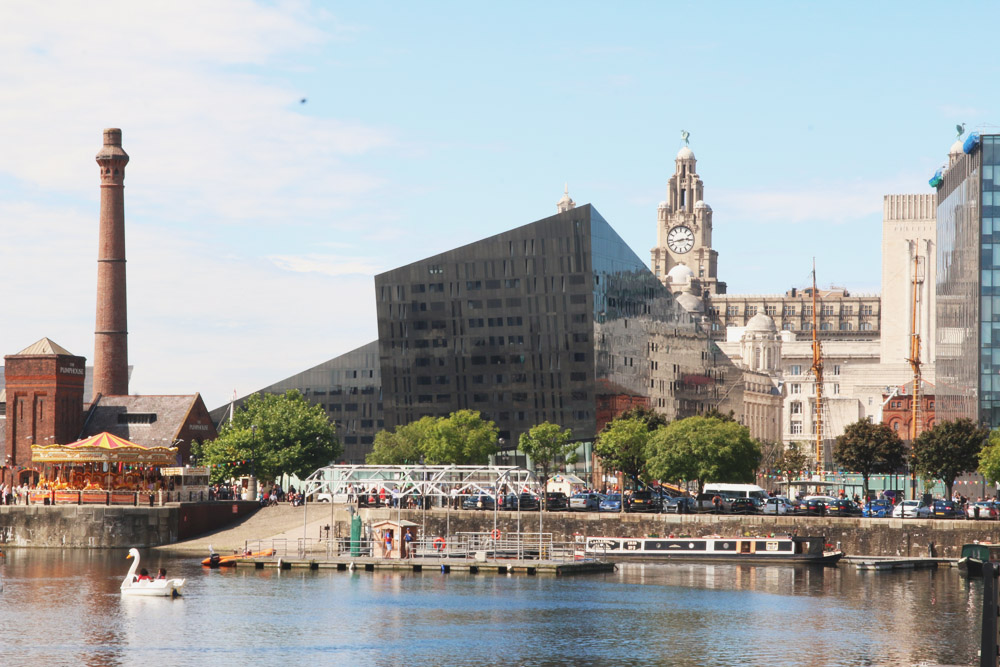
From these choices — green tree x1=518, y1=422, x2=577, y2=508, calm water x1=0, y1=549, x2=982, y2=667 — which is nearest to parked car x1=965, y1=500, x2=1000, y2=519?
calm water x1=0, y1=549, x2=982, y2=667

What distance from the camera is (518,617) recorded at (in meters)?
61.6

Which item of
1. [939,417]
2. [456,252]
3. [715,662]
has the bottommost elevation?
[715,662]

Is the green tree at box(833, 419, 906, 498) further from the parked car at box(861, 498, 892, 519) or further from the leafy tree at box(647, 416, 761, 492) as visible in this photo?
the parked car at box(861, 498, 892, 519)

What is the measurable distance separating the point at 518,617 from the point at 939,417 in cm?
9690

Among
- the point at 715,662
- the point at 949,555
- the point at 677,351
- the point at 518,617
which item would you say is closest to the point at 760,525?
the point at 949,555

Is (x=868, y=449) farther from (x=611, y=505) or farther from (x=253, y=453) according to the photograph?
(x=253, y=453)

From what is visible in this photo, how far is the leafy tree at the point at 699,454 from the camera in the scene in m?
116

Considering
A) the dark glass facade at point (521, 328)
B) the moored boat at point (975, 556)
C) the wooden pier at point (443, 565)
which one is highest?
the dark glass facade at point (521, 328)

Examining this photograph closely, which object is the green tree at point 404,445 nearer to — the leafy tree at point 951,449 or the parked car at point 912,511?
the leafy tree at point 951,449

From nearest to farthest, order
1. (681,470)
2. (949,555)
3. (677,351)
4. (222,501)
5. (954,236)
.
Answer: (949,555) → (222,501) → (681,470) → (954,236) → (677,351)

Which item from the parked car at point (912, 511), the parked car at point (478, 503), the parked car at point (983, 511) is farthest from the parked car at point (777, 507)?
the parked car at point (478, 503)

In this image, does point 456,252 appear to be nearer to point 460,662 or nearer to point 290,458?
point 290,458

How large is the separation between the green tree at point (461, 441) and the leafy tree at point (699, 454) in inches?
701

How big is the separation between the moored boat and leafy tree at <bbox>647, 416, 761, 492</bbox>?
34193 mm
